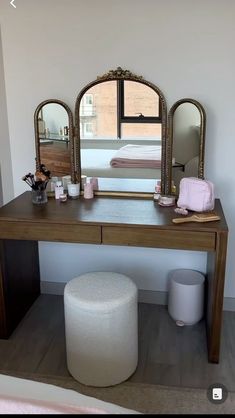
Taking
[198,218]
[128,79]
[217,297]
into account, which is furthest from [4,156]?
[217,297]

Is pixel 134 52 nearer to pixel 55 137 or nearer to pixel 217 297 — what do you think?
pixel 55 137

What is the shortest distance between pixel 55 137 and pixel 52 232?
2.18 feet

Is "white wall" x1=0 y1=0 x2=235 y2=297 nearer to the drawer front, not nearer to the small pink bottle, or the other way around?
the small pink bottle

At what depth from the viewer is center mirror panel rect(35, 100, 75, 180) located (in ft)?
8.27

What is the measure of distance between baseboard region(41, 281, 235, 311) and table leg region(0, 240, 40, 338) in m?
0.09

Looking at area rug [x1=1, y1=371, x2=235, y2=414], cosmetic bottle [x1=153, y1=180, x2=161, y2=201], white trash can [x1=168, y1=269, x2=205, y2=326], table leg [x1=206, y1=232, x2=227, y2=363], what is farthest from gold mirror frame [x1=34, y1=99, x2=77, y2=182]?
area rug [x1=1, y1=371, x2=235, y2=414]

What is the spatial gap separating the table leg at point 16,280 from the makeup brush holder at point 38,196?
27 centimetres

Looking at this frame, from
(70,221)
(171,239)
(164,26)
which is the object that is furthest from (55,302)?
(164,26)

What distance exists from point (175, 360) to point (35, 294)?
1.09m

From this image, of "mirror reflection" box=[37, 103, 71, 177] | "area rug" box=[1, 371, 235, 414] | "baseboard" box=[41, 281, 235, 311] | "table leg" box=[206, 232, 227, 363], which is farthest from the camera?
"baseboard" box=[41, 281, 235, 311]

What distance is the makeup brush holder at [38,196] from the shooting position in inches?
95.5

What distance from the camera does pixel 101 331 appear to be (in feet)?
6.35

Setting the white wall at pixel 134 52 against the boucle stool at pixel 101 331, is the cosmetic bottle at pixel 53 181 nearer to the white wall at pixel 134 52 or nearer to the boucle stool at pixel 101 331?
the white wall at pixel 134 52

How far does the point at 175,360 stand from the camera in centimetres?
223
